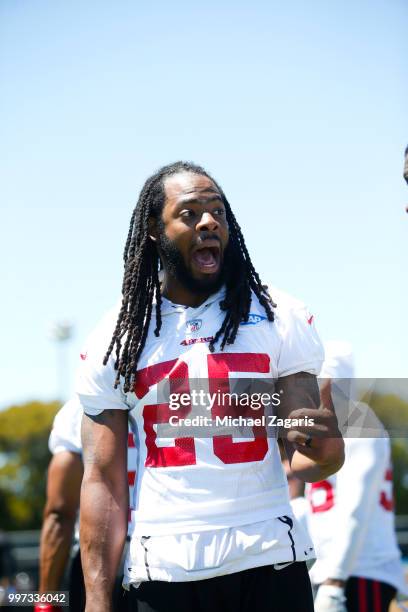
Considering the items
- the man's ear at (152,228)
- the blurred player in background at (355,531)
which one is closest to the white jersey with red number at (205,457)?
the man's ear at (152,228)

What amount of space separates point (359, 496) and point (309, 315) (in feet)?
6.38

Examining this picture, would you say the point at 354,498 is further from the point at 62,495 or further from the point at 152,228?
the point at 152,228

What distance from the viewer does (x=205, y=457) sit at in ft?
10.6

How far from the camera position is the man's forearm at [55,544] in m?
5.25

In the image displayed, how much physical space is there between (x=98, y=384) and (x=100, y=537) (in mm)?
536

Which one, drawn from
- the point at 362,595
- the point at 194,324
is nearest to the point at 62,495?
the point at 362,595

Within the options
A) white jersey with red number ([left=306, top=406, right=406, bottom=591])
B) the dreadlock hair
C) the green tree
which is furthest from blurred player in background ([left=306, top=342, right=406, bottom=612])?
the green tree

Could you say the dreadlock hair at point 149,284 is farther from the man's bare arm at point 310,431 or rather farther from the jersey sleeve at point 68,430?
the jersey sleeve at point 68,430

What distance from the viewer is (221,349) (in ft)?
11.0

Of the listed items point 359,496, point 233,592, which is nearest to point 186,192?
point 233,592

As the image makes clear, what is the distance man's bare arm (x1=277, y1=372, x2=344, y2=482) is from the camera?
325cm

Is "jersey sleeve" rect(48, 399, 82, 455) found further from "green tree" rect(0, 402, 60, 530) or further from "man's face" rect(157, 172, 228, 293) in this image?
"green tree" rect(0, 402, 60, 530)

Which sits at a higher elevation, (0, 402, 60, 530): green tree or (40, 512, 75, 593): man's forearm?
(40, 512, 75, 593): man's forearm

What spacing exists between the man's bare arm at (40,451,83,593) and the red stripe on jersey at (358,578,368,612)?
161cm
